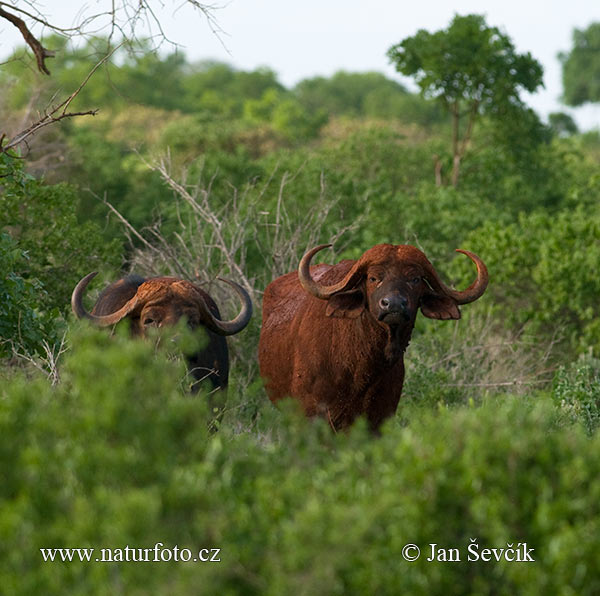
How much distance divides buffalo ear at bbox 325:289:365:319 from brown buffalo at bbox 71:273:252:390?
107 centimetres

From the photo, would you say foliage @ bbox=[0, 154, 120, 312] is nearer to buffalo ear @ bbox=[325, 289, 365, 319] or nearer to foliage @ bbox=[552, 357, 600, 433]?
buffalo ear @ bbox=[325, 289, 365, 319]

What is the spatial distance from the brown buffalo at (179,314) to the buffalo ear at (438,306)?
1572 millimetres

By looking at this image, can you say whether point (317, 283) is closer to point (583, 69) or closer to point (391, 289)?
point (391, 289)

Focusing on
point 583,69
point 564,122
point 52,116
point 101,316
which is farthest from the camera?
point 583,69

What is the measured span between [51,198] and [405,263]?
5181 mm

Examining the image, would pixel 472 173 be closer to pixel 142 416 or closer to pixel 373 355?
pixel 373 355

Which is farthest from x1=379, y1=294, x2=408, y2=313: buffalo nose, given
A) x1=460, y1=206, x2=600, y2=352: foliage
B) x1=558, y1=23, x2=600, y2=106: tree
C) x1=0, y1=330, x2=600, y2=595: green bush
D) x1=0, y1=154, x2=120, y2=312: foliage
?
x1=558, y1=23, x2=600, y2=106: tree

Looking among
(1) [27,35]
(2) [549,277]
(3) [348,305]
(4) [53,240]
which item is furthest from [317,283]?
Result: (2) [549,277]

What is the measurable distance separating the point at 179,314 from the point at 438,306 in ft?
5.92

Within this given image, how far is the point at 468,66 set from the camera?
747 inches

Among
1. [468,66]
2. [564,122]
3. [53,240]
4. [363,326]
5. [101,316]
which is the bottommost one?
[101,316]

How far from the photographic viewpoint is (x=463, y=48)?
62.7ft

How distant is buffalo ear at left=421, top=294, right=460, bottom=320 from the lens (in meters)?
7.30

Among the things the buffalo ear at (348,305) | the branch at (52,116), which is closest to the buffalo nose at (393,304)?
the buffalo ear at (348,305)
